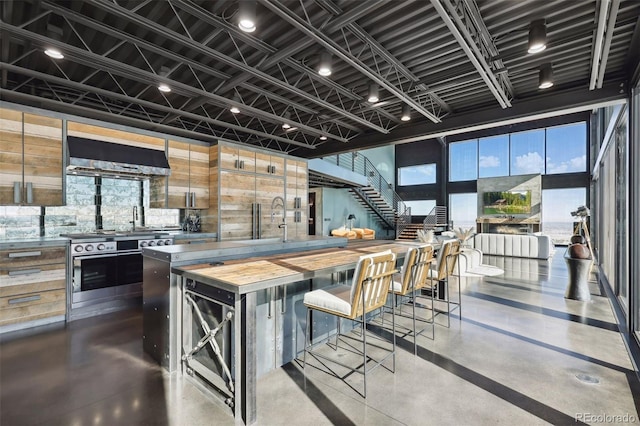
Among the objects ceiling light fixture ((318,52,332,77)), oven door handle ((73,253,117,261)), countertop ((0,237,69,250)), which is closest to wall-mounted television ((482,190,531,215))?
ceiling light fixture ((318,52,332,77))

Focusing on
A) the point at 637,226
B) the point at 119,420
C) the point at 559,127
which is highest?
the point at 559,127

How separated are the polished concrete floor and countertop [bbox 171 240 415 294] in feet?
2.94

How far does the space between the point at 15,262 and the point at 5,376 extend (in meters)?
1.61

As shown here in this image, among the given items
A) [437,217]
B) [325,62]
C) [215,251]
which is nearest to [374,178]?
[437,217]

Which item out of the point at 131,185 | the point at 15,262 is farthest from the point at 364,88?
the point at 15,262

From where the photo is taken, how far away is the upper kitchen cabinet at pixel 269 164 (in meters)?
6.59

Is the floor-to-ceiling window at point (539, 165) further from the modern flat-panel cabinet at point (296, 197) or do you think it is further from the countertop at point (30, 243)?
the countertop at point (30, 243)

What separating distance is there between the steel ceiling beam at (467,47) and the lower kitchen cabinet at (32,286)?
5.15 m

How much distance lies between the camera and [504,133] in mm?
14211

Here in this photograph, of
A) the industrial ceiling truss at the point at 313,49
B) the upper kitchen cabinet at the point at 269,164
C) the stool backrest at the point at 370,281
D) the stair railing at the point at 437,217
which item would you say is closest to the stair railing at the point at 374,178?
the stair railing at the point at 437,217

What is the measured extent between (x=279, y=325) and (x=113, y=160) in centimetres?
383

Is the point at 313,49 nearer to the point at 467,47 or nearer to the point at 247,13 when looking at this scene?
the point at 247,13

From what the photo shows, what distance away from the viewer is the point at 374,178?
15.4 meters

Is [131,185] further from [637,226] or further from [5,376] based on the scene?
[637,226]
